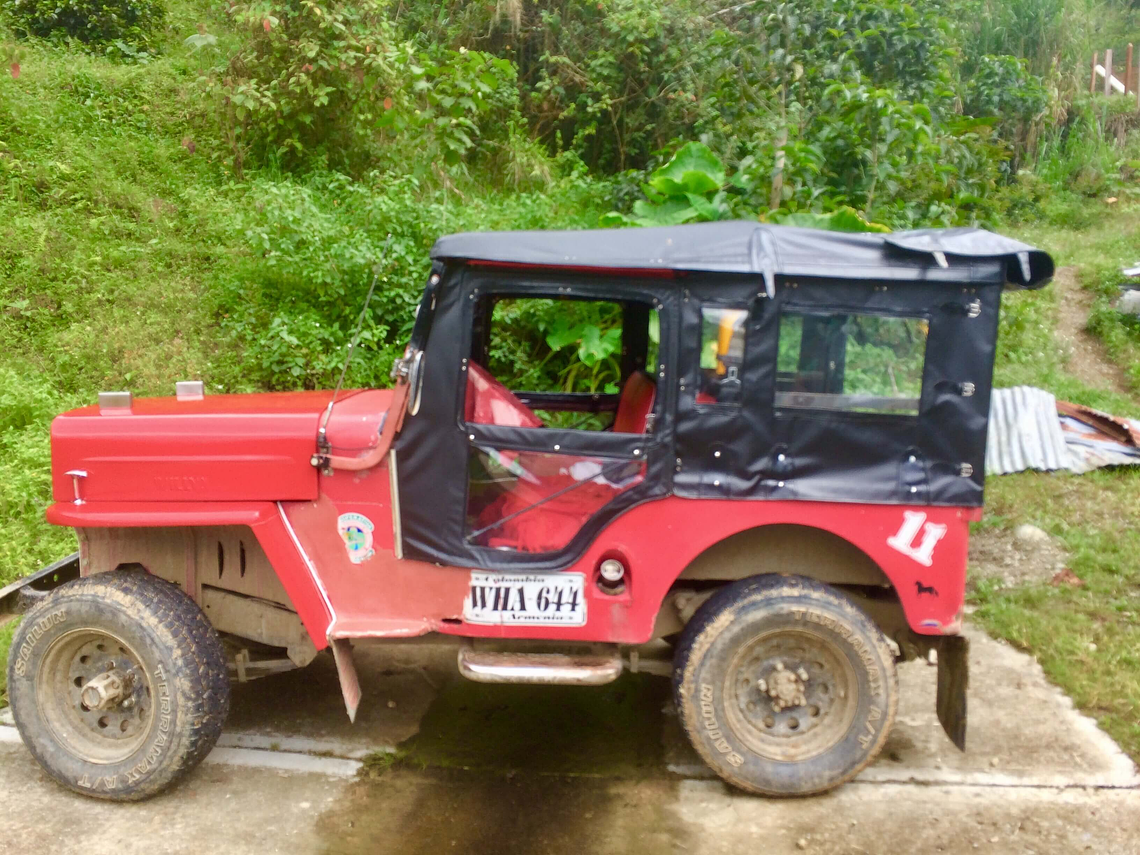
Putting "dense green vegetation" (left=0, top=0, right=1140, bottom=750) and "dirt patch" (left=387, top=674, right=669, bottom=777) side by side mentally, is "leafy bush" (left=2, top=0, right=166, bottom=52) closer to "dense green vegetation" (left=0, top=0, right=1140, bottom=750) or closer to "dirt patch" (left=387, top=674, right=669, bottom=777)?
"dense green vegetation" (left=0, top=0, right=1140, bottom=750)

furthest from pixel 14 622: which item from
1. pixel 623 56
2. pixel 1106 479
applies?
pixel 623 56

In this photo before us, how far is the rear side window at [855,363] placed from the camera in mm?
3535

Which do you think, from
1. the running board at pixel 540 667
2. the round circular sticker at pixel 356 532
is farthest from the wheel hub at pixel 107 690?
the running board at pixel 540 667

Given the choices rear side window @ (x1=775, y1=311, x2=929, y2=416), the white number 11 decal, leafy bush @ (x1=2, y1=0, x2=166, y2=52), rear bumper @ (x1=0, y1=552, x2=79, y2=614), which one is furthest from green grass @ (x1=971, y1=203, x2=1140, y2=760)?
leafy bush @ (x1=2, y1=0, x2=166, y2=52)

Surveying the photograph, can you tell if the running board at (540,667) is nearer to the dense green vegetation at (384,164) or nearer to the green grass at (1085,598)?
the dense green vegetation at (384,164)

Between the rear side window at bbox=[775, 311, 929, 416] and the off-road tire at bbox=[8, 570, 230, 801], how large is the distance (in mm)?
2463

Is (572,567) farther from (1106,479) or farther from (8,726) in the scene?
(1106,479)

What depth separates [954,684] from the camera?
3.80 m

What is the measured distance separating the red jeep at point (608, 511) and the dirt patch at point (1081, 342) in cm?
691

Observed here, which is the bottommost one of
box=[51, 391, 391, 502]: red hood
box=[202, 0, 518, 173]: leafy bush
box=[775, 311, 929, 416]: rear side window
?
box=[51, 391, 391, 502]: red hood

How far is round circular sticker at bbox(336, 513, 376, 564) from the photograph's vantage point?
3.70 meters

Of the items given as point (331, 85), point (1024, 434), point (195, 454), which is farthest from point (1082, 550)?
point (331, 85)

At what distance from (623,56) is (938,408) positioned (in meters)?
8.26

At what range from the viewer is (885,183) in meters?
7.12
